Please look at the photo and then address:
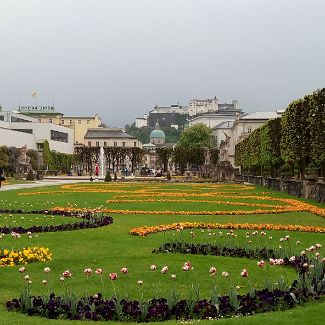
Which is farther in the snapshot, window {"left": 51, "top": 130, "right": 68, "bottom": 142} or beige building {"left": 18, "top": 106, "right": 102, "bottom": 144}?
beige building {"left": 18, "top": 106, "right": 102, "bottom": 144}

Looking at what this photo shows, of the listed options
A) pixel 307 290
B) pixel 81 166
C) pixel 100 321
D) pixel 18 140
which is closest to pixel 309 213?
pixel 307 290

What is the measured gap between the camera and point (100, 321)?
6.77 meters

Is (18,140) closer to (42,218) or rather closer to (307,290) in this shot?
(42,218)

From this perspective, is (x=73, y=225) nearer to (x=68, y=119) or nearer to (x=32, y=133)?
(x=32, y=133)

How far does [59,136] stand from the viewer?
4213 inches

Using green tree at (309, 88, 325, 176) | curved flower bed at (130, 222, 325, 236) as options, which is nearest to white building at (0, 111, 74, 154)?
green tree at (309, 88, 325, 176)

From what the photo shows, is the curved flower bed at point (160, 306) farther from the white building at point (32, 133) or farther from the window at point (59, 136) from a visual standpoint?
the window at point (59, 136)

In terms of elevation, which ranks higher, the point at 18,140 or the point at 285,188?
the point at 18,140

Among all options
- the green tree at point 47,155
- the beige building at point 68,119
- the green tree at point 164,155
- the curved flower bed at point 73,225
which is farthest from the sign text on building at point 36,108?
the curved flower bed at point 73,225

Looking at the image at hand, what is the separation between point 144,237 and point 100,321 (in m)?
6.94

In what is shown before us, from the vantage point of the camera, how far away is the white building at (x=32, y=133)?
288 feet

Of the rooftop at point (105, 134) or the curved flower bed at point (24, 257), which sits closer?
the curved flower bed at point (24, 257)

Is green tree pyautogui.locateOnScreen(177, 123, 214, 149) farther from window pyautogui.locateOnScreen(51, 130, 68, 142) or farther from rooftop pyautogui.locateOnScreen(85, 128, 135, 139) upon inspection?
window pyautogui.locateOnScreen(51, 130, 68, 142)

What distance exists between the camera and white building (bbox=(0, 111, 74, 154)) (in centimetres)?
8775
